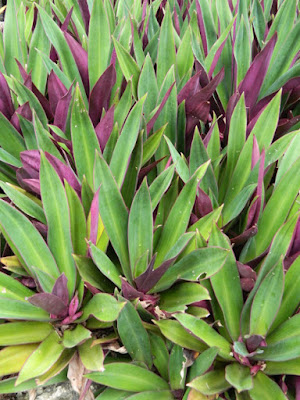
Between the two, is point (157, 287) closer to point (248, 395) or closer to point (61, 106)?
point (248, 395)

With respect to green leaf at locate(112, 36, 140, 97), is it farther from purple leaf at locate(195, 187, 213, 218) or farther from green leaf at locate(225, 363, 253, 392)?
green leaf at locate(225, 363, 253, 392)

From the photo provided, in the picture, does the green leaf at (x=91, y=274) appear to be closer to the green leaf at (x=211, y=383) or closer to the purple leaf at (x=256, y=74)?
the green leaf at (x=211, y=383)

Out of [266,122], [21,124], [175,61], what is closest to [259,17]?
[175,61]

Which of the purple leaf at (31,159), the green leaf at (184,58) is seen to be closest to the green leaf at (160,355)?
the purple leaf at (31,159)

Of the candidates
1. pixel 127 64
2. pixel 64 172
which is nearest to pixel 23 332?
pixel 64 172

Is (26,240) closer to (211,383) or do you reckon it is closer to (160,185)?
(160,185)

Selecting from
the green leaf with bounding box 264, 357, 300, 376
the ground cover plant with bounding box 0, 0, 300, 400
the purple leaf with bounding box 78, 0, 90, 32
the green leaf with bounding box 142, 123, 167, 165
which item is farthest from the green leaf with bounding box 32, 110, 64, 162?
the purple leaf with bounding box 78, 0, 90, 32
